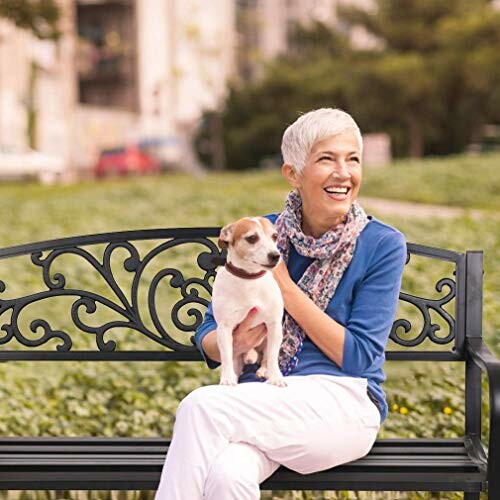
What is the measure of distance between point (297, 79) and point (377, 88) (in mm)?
3991

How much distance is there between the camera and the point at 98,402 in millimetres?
4309

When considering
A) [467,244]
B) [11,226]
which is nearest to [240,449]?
[467,244]

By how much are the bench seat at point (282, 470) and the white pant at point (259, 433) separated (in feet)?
0.18

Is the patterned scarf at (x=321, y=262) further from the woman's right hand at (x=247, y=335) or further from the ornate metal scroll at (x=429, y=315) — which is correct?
the ornate metal scroll at (x=429, y=315)

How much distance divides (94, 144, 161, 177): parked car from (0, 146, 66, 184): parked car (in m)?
3.95

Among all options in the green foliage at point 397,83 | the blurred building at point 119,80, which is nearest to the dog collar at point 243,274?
the green foliage at point 397,83

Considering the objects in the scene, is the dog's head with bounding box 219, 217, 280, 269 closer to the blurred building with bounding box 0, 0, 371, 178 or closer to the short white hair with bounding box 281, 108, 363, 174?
the short white hair with bounding box 281, 108, 363, 174

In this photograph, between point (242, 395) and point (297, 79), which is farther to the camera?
point (297, 79)

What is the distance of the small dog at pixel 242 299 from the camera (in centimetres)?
267

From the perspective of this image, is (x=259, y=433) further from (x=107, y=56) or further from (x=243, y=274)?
(x=107, y=56)

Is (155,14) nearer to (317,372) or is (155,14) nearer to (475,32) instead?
(475,32)

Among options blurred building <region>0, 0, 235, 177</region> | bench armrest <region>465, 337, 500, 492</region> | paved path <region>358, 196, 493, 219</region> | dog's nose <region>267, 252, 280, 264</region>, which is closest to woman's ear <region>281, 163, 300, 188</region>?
dog's nose <region>267, 252, 280, 264</region>

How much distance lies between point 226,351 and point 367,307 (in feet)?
1.32

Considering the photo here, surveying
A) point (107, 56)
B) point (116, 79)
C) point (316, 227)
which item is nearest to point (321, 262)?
point (316, 227)
